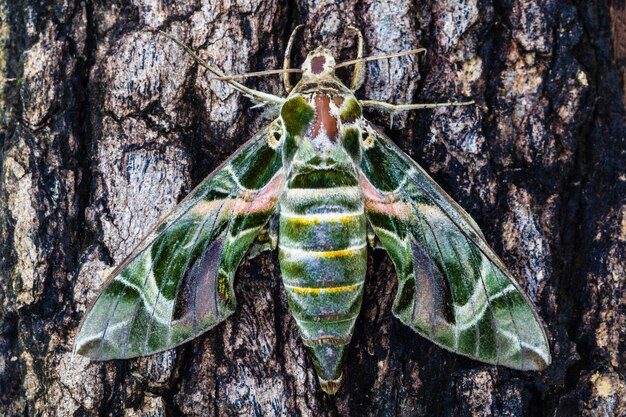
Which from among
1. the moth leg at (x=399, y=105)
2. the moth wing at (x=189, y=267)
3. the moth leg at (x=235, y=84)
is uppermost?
the moth leg at (x=235, y=84)

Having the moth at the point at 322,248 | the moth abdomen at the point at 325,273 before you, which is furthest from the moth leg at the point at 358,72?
the moth abdomen at the point at 325,273

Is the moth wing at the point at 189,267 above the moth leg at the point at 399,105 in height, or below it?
below

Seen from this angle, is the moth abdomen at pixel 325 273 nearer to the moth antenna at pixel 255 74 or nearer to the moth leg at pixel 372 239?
the moth leg at pixel 372 239

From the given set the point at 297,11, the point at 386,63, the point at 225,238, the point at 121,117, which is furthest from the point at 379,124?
the point at 121,117

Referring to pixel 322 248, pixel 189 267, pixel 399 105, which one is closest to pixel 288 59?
pixel 399 105

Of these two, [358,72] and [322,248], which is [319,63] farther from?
[322,248]

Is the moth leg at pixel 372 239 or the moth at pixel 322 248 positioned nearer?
the moth at pixel 322 248

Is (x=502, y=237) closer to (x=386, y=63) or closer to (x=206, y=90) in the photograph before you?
(x=386, y=63)

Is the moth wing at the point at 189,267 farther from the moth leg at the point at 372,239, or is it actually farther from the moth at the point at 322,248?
the moth leg at the point at 372,239
